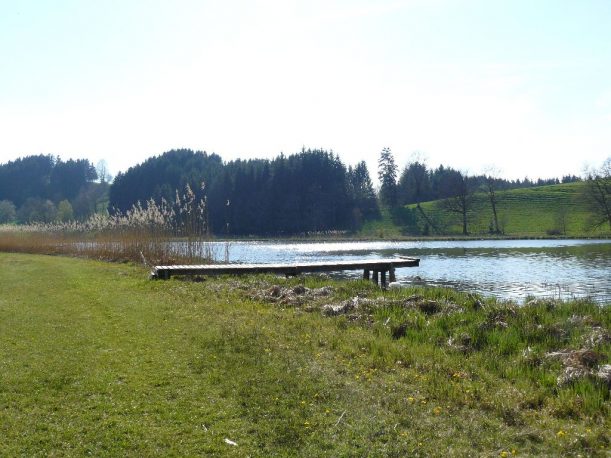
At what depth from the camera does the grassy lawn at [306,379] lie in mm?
4793

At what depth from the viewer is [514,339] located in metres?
8.41

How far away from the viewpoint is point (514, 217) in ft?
276

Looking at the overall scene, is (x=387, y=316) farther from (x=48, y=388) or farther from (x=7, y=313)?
(x=7, y=313)

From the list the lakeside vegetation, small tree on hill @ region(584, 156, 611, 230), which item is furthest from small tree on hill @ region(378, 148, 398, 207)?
small tree on hill @ region(584, 156, 611, 230)

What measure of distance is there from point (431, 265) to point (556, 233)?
158ft

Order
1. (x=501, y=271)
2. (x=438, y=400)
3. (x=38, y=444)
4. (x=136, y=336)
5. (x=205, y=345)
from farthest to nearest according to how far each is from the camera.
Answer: (x=501, y=271)
(x=136, y=336)
(x=205, y=345)
(x=438, y=400)
(x=38, y=444)

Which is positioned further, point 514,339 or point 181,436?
point 514,339

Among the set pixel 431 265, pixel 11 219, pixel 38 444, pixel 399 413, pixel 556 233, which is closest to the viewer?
pixel 38 444

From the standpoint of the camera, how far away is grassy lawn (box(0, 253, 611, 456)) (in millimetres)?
4793

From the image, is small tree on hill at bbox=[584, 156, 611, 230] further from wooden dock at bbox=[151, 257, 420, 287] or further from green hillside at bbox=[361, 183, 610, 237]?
wooden dock at bbox=[151, 257, 420, 287]

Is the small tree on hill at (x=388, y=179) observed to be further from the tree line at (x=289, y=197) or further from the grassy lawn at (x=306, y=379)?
the grassy lawn at (x=306, y=379)

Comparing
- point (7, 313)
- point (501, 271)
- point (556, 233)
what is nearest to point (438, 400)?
point (7, 313)

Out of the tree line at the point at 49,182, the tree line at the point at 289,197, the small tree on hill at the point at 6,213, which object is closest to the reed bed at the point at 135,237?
the tree line at the point at 289,197

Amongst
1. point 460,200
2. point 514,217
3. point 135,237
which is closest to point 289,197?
point 460,200
